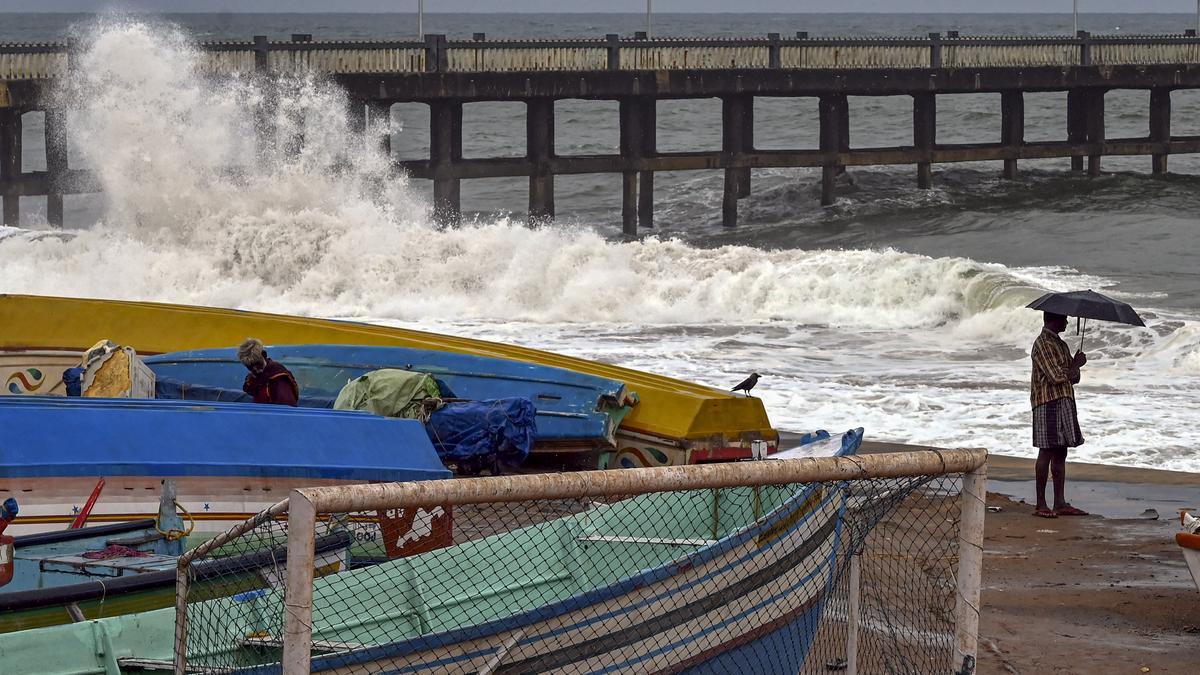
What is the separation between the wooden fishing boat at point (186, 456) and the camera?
7566 mm

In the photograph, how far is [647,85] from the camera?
2847 cm

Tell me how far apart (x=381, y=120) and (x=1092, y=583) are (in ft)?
69.3

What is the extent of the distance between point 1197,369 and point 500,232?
1187cm

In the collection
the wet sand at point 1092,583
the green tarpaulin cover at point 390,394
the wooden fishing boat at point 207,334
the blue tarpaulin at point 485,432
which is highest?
the wooden fishing boat at point 207,334

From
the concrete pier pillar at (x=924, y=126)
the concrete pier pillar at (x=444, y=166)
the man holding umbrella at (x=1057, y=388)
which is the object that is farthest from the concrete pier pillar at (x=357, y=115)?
the man holding umbrella at (x=1057, y=388)

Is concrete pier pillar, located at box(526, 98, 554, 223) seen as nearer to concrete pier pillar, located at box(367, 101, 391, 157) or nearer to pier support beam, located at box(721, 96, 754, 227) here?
concrete pier pillar, located at box(367, 101, 391, 157)

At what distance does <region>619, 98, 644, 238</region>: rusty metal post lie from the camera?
29812 millimetres

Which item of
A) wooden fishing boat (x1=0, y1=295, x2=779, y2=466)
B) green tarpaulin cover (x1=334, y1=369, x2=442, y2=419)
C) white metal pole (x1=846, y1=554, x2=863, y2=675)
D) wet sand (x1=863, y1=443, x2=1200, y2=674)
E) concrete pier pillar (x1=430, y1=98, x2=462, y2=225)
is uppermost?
concrete pier pillar (x1=430, y1=98, x2=462, y2=225)

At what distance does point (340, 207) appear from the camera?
26.8 metres

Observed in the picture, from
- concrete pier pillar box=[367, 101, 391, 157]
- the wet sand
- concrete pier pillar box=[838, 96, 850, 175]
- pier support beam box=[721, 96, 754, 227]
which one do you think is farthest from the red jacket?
concrete pier pillar box=[838, 96, 850, 175]

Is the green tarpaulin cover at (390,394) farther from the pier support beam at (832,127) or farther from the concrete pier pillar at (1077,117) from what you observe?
the concrete pier pillar at (1077,117)

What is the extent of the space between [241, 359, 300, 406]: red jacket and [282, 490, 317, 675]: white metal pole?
5.46 meters

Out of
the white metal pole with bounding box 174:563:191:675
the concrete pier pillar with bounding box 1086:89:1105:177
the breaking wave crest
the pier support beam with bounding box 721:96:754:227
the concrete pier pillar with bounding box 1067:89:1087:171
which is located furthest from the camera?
the concrete pier pillar with bounding box 1067:89:1087:171

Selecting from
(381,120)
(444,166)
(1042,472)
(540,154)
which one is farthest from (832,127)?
(1042,472)
